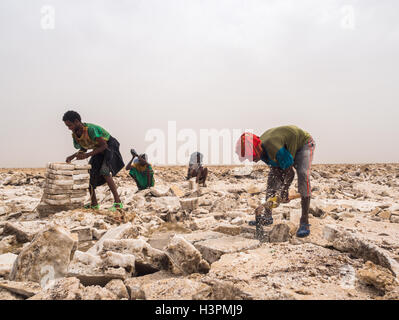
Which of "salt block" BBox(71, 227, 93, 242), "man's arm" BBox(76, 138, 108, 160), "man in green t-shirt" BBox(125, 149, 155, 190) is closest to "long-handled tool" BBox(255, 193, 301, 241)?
"salt block" BBox(71, 227, 93, 242)

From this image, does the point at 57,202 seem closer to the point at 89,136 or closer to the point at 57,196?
the point at 57,196

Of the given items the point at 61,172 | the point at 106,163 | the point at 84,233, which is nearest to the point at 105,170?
the point at 106,163

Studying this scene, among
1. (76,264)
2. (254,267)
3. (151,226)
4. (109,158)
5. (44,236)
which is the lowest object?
(151,226)

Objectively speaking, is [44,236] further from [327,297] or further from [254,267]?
[327,297]

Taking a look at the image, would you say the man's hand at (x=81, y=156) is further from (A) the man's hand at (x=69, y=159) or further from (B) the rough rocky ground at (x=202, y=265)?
(B) the rough rocky ground at (x=202, y=265)

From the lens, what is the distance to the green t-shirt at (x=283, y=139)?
330 cm

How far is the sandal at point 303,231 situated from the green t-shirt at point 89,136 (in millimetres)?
3527

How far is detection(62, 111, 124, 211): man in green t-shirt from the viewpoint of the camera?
4621mm

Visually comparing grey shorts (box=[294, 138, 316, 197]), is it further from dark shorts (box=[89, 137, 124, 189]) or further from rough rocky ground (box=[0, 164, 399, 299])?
dark shorts (box=[89, 137, 124, 189])
